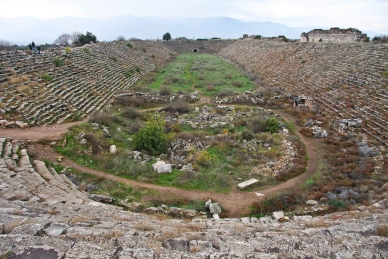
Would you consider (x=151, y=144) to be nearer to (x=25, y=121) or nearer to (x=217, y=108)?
(x=25, y=121)

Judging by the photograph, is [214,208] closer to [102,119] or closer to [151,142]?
[151,142]

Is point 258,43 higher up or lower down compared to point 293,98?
higher up

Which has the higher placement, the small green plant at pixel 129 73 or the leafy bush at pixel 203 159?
the small green plant at pixel 129 73

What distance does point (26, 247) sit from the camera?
208 inches

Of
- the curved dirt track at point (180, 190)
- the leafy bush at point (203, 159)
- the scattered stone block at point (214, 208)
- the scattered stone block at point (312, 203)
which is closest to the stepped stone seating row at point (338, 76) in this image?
the curved dirt track at point (180, 190)

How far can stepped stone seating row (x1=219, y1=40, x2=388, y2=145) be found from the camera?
62.8ft

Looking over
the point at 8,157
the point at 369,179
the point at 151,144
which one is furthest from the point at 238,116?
the point at 8,157

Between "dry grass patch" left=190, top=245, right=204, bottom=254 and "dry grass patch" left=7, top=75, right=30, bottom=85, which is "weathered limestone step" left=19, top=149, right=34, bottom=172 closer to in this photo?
"dry grass patch" left=190, top=245, right=204, bottom=254

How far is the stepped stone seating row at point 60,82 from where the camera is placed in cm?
1748

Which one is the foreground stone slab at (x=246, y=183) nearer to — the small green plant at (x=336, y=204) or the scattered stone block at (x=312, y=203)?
the scattered stone block at (x=312, y=203)

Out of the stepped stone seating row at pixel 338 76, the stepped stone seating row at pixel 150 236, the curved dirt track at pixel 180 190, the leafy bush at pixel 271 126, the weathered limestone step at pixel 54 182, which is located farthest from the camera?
the stepped stone seating row at pixel 338 76

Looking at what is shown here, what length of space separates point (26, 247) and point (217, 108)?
1923 centimetres

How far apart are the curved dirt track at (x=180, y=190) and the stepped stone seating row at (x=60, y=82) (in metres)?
1.39

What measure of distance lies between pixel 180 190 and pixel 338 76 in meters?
21.0
